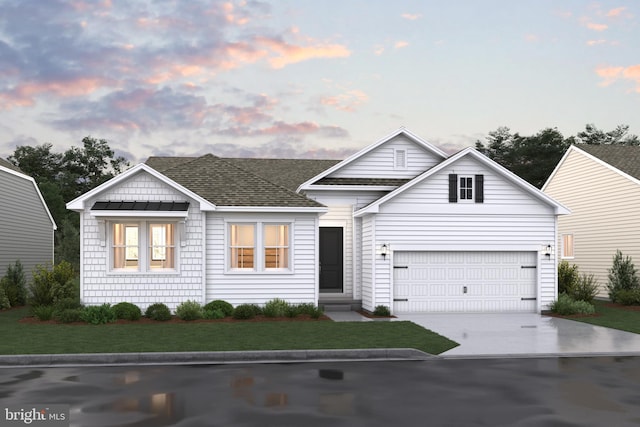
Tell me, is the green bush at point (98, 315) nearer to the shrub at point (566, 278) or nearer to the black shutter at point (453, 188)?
the black shutter at point (453, 188)

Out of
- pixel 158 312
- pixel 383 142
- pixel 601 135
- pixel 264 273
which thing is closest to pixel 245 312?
pixel 264 273

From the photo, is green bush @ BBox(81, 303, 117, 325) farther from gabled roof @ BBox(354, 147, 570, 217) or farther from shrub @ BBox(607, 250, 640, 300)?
shrub @ BBox(607, 250, 640, 300)

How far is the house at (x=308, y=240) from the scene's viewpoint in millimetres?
22062

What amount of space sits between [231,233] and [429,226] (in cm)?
678

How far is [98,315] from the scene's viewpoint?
20.0 metres

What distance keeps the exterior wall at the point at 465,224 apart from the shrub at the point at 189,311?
6.01 meters

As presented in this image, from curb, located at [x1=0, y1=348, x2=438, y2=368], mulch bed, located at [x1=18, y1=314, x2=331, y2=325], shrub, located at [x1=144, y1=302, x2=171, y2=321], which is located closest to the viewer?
curb, located at [x1=0, y1=348, x2=438, y2=368]

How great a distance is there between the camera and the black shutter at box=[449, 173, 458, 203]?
77.8 feet

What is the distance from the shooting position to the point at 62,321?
19984 mm

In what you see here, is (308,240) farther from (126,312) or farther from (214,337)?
(214,337)

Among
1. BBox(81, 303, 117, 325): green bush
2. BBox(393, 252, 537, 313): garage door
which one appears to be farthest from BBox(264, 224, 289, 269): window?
BBox(81, 303, 117, 325): green bush

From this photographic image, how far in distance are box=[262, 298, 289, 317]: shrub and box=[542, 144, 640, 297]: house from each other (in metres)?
16.2

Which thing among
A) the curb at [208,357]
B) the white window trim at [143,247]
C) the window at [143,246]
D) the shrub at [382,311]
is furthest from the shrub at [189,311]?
the curb at [208,357]

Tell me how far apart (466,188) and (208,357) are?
42.7ft
